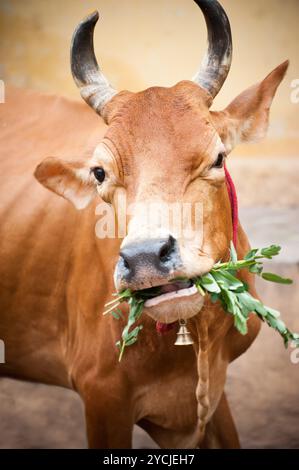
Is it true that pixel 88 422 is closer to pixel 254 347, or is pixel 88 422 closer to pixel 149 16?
pixel 254 347

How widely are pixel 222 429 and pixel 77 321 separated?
1467 millimetres

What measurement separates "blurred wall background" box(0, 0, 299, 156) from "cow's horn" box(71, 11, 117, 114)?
432cm

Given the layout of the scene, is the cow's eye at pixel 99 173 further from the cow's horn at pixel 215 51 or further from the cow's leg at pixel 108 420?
the cow's leg at pixel 108 420

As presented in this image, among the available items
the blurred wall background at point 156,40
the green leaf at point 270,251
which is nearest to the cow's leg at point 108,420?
the green leaf at point 270,251

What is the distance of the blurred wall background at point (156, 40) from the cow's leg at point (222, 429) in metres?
3.94

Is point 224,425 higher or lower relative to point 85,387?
lower

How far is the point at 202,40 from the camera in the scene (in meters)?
8.64

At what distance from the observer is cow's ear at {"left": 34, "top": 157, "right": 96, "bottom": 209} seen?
468cm

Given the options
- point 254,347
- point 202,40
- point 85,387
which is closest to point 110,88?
point 85,387

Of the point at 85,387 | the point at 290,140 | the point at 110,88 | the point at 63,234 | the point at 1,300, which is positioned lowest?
A: the point at 85,387

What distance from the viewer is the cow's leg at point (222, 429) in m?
5.67

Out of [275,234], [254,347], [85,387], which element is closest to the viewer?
[85,387]

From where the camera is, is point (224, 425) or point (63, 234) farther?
point (224, 425)
